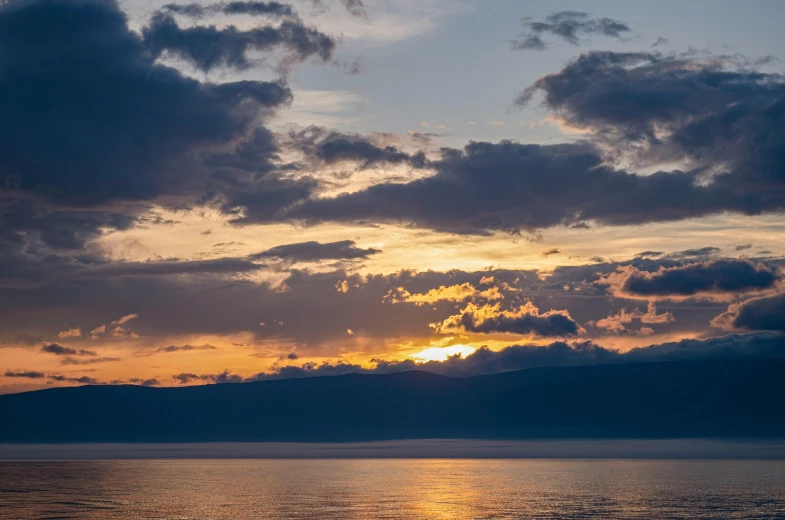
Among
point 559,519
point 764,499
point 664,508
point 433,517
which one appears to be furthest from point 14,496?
point 764,499

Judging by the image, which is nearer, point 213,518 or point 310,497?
point 213,518

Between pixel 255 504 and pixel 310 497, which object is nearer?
pixel 255 504

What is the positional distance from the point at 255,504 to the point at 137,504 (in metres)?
20.8

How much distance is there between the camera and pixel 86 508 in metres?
152

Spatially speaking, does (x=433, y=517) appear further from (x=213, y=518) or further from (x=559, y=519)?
(x=213, y=518)

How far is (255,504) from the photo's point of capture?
16625cm

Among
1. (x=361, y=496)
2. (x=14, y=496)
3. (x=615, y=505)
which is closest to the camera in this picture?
(x=615, y=505)

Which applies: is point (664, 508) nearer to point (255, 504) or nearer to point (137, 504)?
point (255, 504)

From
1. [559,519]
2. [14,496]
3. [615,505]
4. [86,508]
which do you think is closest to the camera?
[559,519]

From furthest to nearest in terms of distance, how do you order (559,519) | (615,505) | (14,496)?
(14,496), (615,505), (559,519)

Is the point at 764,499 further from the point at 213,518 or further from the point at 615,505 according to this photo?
the point at 213,518

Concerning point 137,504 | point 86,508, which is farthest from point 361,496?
point 86,508

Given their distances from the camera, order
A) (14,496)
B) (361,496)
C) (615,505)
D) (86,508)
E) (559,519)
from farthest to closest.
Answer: (361,496) < (14,496) < (615,505) < (86,508) < (559,519)

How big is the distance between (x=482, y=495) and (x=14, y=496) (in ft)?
311
